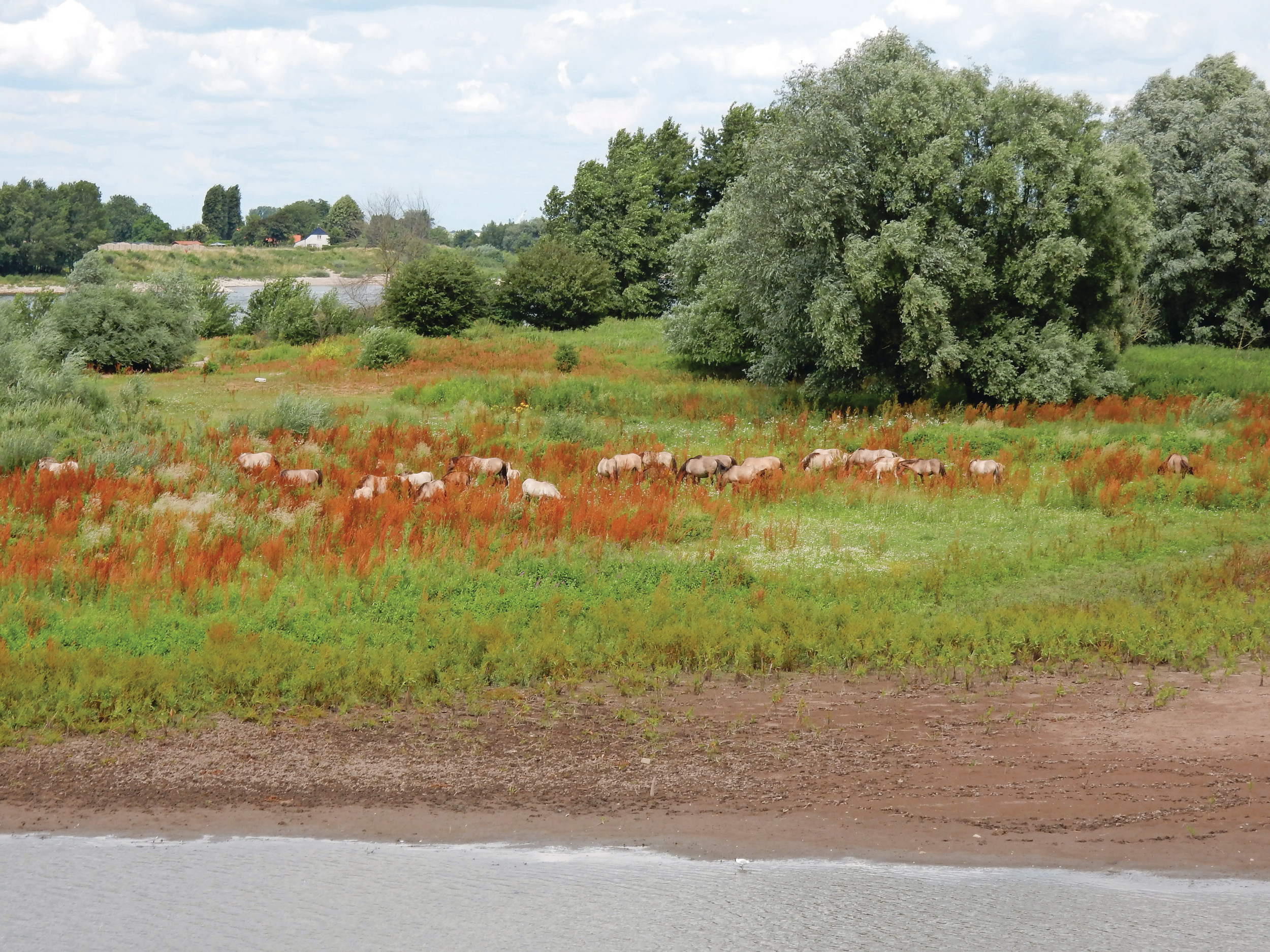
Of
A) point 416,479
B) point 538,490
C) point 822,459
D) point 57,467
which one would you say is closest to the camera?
point 538,490

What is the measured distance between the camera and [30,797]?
7180 mm

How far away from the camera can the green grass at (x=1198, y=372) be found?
27.2 meters

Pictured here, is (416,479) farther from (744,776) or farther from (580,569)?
(744,776)

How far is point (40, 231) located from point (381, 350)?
60.4m

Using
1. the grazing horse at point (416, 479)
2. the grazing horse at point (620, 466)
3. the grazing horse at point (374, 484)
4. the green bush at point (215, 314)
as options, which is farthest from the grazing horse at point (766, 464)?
the green bush at point (215, 314)

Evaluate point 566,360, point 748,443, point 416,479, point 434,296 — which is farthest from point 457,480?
point 434,296

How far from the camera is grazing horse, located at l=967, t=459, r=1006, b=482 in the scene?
656 inches

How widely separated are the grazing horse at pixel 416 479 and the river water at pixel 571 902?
8.98 m

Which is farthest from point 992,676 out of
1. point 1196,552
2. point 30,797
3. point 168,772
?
point 30,797

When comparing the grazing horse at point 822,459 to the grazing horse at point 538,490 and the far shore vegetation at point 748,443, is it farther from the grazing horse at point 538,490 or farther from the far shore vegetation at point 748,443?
the grazing horse at point 538,490

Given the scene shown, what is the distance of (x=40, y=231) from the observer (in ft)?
270

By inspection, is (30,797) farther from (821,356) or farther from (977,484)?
(821,356)

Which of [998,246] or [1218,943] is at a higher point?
[998,246]

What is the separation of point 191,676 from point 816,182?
1881 cm
